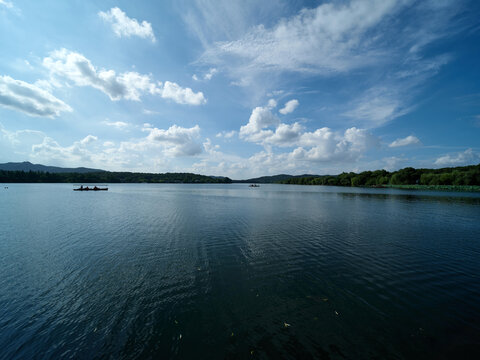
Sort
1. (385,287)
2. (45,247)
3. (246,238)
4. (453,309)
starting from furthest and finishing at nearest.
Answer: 1. (246,238)
2. (45,247)
3. (385,287)
4. (453,309)

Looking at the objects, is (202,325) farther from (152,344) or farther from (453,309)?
(453,309)

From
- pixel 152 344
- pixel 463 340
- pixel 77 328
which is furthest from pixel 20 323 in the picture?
pixel 463 340

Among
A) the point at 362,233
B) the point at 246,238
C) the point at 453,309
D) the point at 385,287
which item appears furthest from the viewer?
the point at 362,233

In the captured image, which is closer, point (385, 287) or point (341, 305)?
point (341, 305)

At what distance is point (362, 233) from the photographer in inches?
946

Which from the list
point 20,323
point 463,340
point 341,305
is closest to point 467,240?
point 463,340

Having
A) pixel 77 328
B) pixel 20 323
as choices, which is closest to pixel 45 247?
pixel 20 323

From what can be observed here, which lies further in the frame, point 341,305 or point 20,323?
point 341,305

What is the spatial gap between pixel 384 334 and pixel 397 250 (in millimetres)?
13583

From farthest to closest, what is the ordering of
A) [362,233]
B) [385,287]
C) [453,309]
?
[362,233]
[385,287]
[453,309]

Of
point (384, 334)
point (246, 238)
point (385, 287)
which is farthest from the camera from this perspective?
point (246, 238)

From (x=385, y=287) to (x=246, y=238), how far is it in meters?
12.6

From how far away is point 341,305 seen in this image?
9.91 metres

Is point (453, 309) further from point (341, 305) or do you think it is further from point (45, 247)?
point (45, 247)
